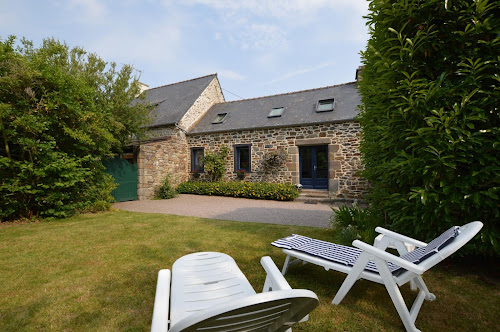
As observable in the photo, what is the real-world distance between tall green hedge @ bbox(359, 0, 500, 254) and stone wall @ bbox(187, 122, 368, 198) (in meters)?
6.61

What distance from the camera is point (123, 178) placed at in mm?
10188

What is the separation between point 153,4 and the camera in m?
4.61

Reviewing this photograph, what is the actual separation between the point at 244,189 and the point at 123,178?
17.7 ft

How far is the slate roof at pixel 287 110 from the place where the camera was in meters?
11.1

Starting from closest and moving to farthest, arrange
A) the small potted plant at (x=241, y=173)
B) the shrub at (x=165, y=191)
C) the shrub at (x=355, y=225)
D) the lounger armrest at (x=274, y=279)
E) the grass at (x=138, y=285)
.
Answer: the lounger armrest at (x=274, y=279) → the grass at (x=138, y=285) → the shrub at (x=355, y=225) → the shrub at (x=165, y=191) → the small potted plant at (x=241, y=173)

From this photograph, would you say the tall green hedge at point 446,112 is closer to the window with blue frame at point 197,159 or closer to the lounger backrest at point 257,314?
the lounger backrest at point 257,314

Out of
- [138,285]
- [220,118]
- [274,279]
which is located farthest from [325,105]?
[274,279]

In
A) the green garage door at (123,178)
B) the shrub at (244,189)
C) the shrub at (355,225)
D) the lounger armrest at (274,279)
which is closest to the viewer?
the lounger armrest at (274,279)

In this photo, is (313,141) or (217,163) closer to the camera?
(313,141)

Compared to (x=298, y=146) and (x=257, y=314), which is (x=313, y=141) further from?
(x=257, y=314)

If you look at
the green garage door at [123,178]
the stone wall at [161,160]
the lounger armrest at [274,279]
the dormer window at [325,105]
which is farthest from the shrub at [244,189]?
the lounger armrest at [274,279]

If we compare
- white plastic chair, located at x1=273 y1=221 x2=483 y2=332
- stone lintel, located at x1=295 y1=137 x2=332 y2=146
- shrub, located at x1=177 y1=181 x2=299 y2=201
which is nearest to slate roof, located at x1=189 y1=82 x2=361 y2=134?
stone lintel, located at x1=295 y1=137 x2=332 y2=146

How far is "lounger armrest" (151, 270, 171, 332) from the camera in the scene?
1.12 meters

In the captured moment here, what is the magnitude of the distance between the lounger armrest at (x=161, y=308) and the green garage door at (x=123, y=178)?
9740mm
